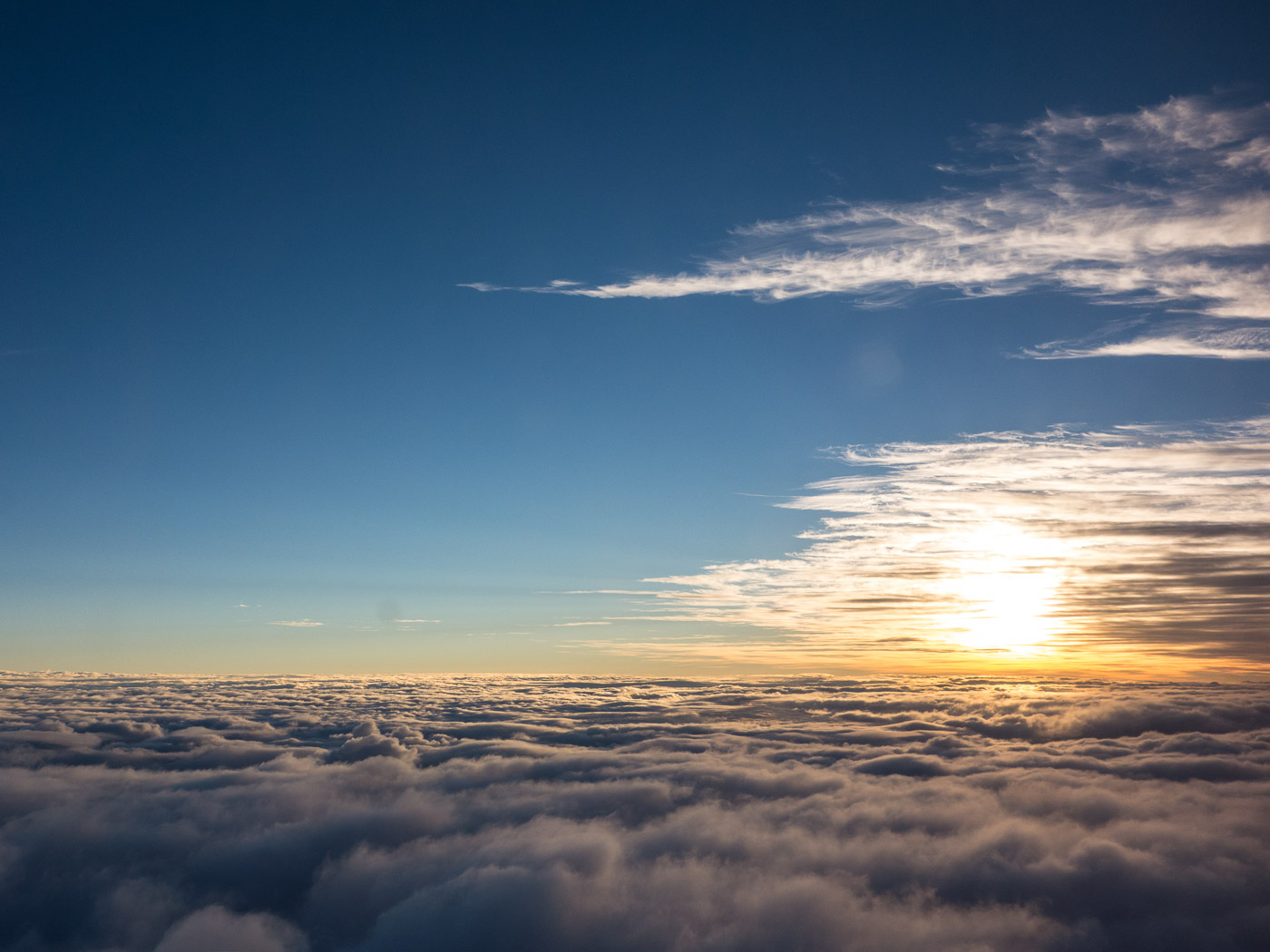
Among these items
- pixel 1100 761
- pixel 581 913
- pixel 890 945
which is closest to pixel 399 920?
pixel 581 913

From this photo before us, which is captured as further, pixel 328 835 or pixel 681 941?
pixel 328 835

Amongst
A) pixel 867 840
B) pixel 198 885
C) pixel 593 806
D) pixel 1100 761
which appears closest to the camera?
pixel 867 840

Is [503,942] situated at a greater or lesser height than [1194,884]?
lesser

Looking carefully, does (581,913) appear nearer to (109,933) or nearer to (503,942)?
(503,942)

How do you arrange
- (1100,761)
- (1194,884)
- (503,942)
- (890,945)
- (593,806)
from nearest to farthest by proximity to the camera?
(890,945) < (1194,884) < (503,942) < (593,806) < (1100,761)

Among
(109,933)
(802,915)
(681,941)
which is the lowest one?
(109,933)

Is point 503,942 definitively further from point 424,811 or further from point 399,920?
point 424,811

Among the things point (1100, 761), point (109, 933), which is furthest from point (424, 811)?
point (1100, 761)

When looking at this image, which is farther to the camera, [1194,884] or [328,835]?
[328,835]

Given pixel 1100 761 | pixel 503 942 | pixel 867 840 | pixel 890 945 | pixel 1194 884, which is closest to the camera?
pixel 890 945
